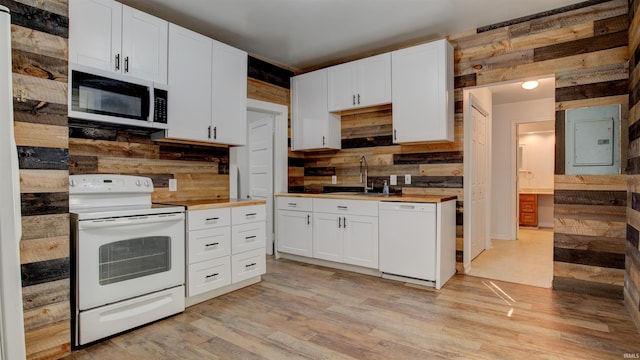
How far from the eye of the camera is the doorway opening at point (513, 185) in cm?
385

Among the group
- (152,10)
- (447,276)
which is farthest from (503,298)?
(152,10)

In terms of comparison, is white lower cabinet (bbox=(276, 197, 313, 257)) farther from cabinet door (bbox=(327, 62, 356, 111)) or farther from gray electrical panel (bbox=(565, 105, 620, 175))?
gray electrical panel (bbox=(565, 105, 620, 175))

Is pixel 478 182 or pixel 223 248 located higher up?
pixel 478 182

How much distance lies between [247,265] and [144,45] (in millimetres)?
2139

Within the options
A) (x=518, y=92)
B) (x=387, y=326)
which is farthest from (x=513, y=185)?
(x=387, y=326)

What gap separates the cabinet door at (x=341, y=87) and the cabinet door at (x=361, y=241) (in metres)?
1.42

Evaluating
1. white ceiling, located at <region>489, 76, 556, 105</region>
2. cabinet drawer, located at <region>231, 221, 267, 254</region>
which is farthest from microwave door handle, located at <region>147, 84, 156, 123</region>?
white ceiling, located at <region>489, 76, 556, 105</region>

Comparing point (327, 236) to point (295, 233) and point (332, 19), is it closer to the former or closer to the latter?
point (295, 233)

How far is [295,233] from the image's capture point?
4.25 m

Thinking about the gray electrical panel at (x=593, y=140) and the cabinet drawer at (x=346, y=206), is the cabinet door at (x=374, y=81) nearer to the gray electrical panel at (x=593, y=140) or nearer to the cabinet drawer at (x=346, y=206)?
the cabinet drawer at (x=346, y=206)

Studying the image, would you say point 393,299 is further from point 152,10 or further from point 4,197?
point 152,10

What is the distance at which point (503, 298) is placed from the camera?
9.96 ft

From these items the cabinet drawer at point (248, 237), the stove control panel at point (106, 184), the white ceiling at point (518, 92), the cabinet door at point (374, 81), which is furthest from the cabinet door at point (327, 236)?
the white ceiling at point (518, 92)

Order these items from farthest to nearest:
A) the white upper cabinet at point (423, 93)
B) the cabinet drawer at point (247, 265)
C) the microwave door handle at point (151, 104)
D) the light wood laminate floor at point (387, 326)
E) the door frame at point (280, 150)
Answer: the door frame at point (280, 150)
the white upper cabinet at point (423, 93)
the cabinet drawer at point (247, 265)
the microwave door handle at point (151, 104)
the light wood laminate floor at point (387, 326)
